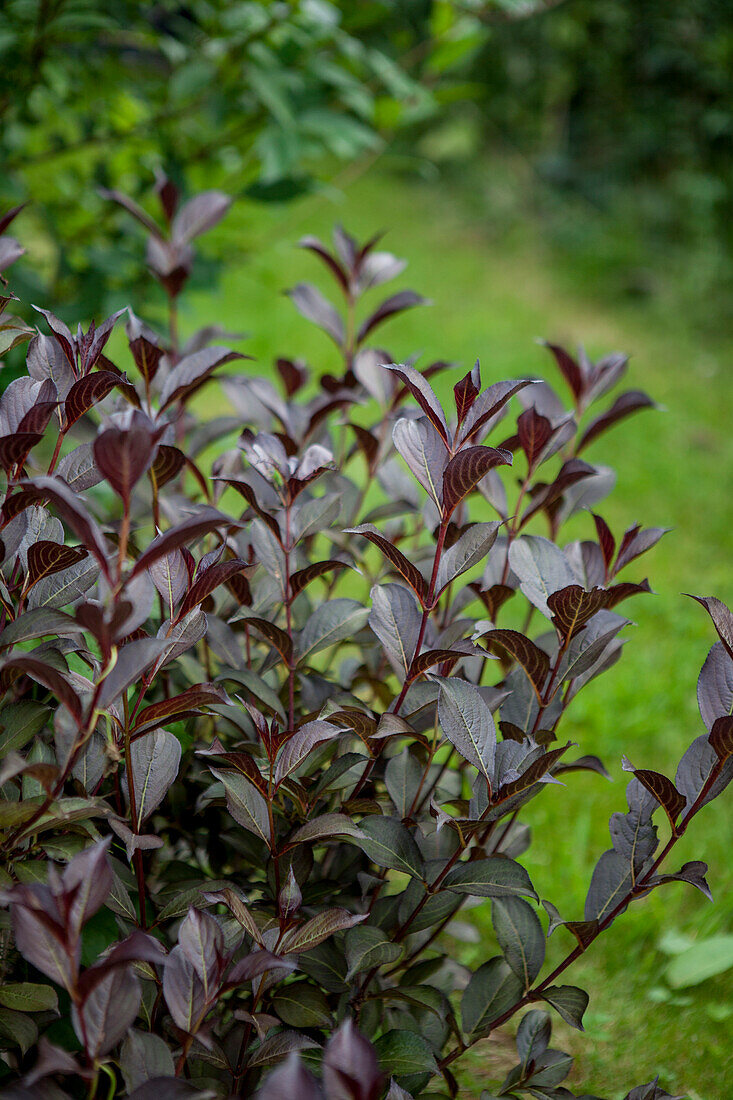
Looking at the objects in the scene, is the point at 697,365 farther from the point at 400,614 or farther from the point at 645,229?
the point at 400,614

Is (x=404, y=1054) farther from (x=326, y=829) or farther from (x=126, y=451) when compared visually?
(x=126, y=451)

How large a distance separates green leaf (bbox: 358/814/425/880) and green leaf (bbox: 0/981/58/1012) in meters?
0.37

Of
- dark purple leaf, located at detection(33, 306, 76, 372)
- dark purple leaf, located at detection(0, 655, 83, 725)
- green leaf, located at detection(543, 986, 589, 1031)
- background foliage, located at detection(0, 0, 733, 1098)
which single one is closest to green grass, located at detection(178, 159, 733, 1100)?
background foliage, located at detection(0, 0, 733, 1098)

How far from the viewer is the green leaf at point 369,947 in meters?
1.10

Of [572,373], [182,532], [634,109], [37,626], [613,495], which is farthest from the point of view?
[634,109]

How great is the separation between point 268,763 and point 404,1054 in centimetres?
39

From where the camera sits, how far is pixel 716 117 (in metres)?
6.16

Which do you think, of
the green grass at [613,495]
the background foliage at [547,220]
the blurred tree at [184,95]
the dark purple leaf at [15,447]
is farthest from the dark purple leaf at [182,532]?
the blurred tree at [184,95]

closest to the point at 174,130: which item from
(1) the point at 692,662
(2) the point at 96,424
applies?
(2) the point at 96,424

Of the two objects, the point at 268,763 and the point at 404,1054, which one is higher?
the point at 268,763

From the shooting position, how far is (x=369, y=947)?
3.63 feet

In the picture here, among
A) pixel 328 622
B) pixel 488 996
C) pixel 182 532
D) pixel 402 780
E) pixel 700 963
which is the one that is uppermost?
pixel 182 532

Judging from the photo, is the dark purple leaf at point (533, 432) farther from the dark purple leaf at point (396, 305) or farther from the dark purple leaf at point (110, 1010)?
the dark purple leaf at point (110, 1010)

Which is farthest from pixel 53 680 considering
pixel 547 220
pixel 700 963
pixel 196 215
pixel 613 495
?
pixel 547 220
